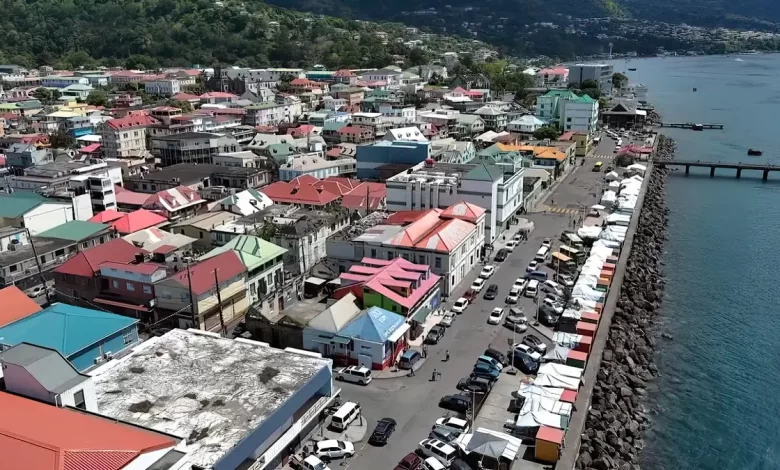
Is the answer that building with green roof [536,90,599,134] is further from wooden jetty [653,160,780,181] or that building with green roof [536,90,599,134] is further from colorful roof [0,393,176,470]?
colorful roof [0,393,176,470]

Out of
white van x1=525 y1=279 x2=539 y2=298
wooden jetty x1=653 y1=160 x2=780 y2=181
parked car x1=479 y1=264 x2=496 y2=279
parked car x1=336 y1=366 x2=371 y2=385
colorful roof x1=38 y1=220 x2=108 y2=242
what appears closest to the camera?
parked car x1=336 y1=366 x2=371 y2=385

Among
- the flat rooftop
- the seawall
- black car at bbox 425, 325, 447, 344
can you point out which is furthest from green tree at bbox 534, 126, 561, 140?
the flat rooftop

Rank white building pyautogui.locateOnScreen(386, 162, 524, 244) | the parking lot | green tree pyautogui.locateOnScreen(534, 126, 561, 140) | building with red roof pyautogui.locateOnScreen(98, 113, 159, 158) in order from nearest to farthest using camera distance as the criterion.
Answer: the parking lot, white building pyautogui.locateOnScreen(386, 162, 524, 244), building with red roof pyautogui.locateOnScreen(98, 113, 159, 158), green tree pyautogui.locateOnScreen(534, 126, 561, 140)

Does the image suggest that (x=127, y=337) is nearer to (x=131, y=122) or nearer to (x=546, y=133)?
(x=131, y=122)

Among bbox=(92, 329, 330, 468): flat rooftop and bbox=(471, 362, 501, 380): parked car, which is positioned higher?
bbox=(92, 329, 330, 468): flat rooftop

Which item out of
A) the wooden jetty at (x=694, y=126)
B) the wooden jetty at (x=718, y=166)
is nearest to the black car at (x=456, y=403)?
the wooden jetty at (x=718, y=166)

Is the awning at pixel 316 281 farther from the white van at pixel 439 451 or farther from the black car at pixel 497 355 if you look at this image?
the white van at pixel 439 451

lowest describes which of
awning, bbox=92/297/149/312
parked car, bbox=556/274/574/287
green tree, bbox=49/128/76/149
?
parked car, bbox=556/274/574/287
